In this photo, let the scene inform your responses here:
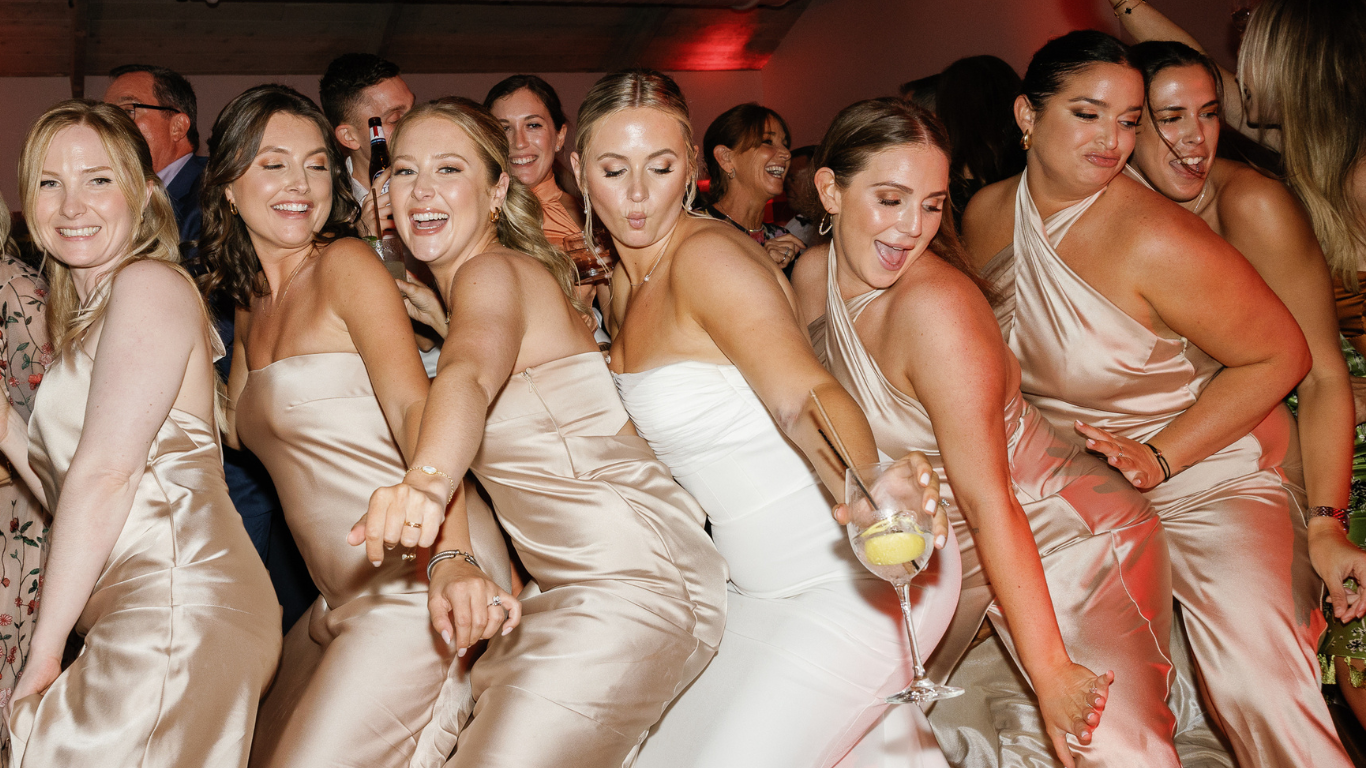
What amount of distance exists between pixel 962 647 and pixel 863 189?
48.5 inches

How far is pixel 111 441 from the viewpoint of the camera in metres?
2.08

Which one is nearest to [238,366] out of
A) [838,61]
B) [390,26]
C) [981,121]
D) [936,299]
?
[936,299]

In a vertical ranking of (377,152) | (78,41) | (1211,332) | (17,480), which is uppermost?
(78,41)

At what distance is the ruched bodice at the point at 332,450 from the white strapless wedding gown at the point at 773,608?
24.3 inches

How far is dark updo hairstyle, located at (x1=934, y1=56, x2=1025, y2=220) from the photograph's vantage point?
351cm

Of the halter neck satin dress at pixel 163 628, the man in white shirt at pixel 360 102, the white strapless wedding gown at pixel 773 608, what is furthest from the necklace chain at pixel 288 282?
the man in white shirt at pixel 360 102

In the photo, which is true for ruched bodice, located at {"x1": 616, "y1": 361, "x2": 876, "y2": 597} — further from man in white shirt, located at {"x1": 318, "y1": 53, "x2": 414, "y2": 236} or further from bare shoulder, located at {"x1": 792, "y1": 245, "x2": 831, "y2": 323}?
man in white shirt, located at {"x1": 318, "y1": 53, "x2": 414, "y2": 236}

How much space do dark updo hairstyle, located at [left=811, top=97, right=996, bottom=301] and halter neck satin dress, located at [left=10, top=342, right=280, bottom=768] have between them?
5.36 feet

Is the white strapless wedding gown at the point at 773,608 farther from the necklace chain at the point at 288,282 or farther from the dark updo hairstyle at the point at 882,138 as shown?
the necklace chain at the point at 288,282

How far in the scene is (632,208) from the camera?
2.33m

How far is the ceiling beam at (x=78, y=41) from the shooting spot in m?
7.84

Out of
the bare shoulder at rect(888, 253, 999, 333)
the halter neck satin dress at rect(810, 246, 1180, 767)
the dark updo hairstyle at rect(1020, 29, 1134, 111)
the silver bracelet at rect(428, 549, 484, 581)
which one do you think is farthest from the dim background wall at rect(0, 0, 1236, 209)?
the silver bracelet at rect(428, 549, 484, 581)

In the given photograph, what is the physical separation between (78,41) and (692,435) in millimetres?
8268

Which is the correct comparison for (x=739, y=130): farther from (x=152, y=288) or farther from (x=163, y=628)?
(x=163, y=628)
